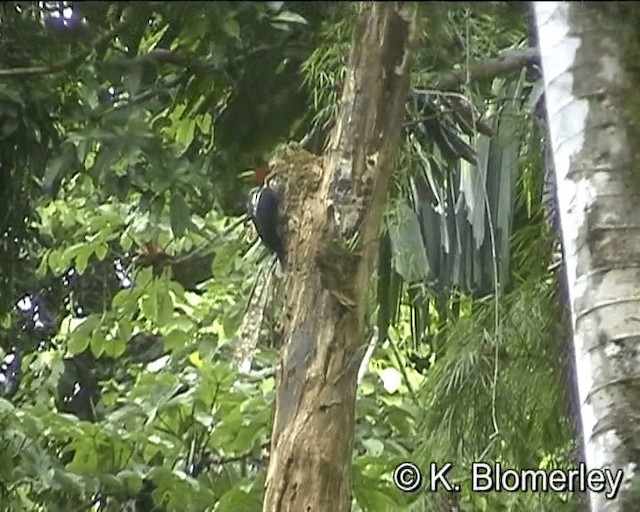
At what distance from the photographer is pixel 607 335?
952mm

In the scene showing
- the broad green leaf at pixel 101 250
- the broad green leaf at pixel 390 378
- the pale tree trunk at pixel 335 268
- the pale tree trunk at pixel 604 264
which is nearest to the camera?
the pale tree trunk at pixel 604 264

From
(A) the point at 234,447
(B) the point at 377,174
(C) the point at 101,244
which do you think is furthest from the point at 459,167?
(C) the point at 101,244

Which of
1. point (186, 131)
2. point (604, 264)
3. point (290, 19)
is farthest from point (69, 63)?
point (604, 264)

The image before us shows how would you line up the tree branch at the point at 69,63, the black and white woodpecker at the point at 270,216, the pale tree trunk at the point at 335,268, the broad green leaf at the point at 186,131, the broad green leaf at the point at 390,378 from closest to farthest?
the pale tree trunk at the point at 335,268
the black and white woodpecker at the point at 270,216
the tree branch at the point at 69,63
the broad green leaf at the point at 186,131
the broad green leaf at the point at 390,378

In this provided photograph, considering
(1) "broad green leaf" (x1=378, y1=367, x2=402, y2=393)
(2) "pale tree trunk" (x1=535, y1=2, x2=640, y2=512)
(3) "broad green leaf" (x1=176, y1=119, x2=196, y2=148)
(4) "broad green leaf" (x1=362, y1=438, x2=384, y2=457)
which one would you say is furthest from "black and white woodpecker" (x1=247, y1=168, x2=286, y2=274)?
(1) "broad green leaf" (x1=378, y1=367, x2=402, y2=393)

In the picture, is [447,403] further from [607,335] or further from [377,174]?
[607,335]

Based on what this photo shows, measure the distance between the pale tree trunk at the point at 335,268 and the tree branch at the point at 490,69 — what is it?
317 millimetres

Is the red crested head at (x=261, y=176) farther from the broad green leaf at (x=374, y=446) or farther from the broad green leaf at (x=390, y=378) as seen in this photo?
the broad green leaf at (x=390, y=378)

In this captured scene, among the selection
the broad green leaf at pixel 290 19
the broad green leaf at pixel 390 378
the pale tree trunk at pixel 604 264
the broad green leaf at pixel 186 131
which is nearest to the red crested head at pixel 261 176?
the broad green leaf at pixel 290 19

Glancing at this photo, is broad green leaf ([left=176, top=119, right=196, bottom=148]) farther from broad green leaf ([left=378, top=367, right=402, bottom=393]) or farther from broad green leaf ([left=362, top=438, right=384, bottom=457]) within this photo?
broad green leaf ([left=378, top=367, right=402, bottom=393])

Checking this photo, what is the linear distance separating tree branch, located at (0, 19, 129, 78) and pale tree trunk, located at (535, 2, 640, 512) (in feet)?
2.76

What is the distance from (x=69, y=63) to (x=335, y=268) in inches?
22.4

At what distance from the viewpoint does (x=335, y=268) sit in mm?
1303

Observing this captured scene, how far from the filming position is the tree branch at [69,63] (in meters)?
1.62
